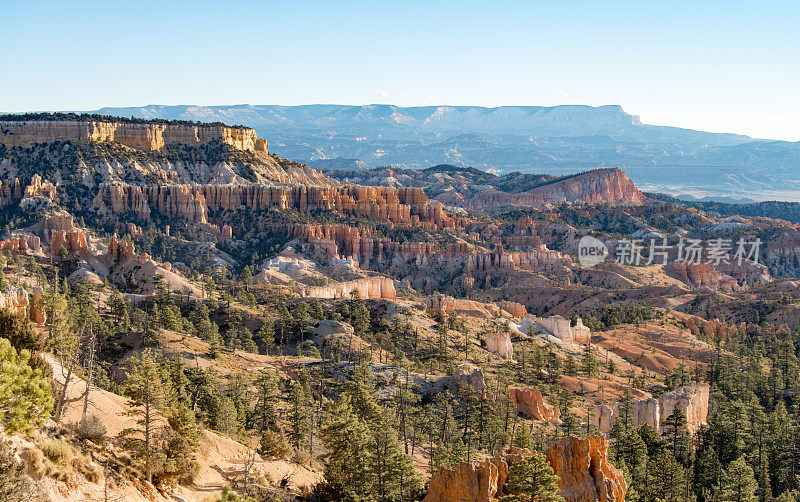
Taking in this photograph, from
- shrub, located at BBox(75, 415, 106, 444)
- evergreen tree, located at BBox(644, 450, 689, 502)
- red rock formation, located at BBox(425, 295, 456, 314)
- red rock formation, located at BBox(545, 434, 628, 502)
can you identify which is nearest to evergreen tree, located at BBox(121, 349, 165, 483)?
shrub, located at BBox(75, 415, 106, 444)

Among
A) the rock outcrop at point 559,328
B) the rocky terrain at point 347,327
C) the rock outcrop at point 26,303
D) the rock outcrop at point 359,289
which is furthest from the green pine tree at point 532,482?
the rock outcrop at point 359,289

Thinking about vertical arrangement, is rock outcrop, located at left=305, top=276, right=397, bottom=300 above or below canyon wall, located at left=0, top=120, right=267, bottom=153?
below

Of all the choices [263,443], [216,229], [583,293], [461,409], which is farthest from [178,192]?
[263,443]

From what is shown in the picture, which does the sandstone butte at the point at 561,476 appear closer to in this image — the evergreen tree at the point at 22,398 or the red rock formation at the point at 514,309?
the evergreen tree at the point at 22,398

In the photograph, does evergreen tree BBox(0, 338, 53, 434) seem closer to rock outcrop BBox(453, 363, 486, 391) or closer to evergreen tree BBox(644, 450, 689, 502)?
evergreen tree BBox(644, 450, 689, 502)

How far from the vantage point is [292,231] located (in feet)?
473

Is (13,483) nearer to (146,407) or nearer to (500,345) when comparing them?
(146,407)

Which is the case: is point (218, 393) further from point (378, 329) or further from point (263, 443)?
point (378, 329)

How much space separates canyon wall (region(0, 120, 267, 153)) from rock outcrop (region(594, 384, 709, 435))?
403ft

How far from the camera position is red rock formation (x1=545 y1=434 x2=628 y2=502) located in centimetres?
3644

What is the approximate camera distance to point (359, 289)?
101438mm

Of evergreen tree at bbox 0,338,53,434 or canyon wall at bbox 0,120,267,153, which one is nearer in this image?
evergreen tree at bbox 0,338,53,434

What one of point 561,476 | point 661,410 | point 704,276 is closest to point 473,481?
point 561,476

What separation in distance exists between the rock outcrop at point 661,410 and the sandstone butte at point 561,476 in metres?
24.7
